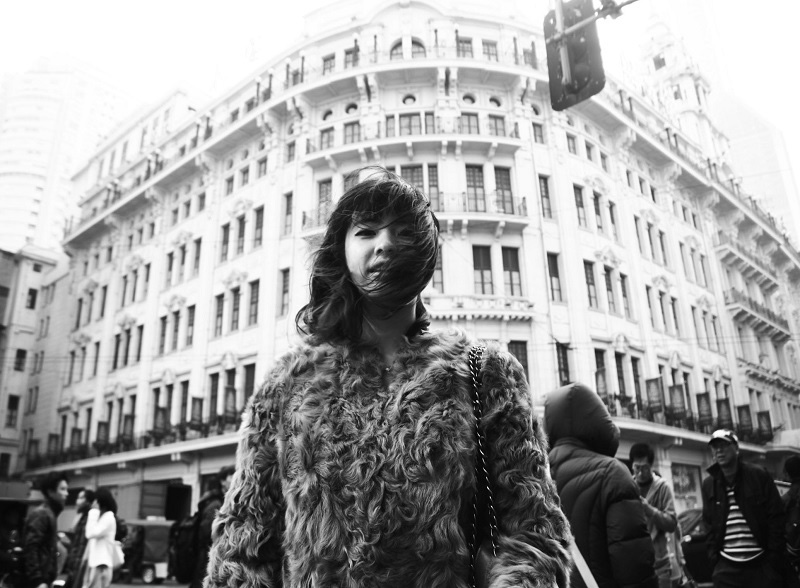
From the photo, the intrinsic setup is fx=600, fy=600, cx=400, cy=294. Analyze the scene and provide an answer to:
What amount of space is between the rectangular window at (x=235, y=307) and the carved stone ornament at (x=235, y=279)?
0.30 metres

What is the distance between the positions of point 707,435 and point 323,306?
89.1ft

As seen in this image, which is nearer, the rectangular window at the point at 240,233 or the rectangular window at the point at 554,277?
the rectangular window at the point at 554,277

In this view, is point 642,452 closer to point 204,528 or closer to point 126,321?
point 204,528

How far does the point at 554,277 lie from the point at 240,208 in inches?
536

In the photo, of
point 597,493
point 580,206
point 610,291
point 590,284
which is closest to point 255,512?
point 597,493

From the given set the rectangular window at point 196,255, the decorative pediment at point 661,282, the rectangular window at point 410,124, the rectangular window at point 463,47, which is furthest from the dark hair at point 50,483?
the decorative pediment at point 661,282

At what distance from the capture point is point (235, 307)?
25062mm

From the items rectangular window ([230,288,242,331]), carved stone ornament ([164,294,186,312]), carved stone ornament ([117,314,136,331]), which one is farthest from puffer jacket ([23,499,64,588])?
carved stone ornament ([117,314,136,331])

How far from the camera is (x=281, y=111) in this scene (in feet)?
84.2

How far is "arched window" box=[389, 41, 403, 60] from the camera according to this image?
2429 cm

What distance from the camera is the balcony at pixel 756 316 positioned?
102 ft

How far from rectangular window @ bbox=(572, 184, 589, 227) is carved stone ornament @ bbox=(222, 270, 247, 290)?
13622 mm

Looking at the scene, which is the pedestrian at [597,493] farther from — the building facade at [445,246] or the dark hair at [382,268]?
the building facade at [445,246]

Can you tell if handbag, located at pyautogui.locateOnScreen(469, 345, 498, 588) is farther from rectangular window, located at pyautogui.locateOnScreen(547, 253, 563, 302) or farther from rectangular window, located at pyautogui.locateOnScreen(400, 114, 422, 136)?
rectangular window, located at pyautogui.locateOnScreen(400, 114, 422, 136)
